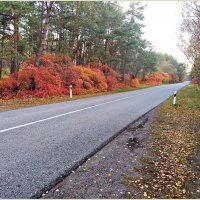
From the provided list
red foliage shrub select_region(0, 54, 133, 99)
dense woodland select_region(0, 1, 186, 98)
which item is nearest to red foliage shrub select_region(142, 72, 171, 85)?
dense woodland select_region(0, 1, 186, 98)

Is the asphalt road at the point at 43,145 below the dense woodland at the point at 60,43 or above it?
below

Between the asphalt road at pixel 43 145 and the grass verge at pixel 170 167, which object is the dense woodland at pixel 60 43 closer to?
the asphalt road at pixel 43 145

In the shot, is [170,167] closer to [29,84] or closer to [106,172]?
[106,172]

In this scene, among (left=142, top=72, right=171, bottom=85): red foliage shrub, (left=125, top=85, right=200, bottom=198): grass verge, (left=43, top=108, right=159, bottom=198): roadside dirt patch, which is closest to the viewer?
(left=43, top=108, right=159, bottom=198): roadside dirt patch

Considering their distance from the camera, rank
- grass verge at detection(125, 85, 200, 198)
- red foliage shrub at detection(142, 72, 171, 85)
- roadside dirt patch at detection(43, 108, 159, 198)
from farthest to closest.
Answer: red foliage shrub at detection(142, 72, 171, 85) < grass verge at detection(125, 85, 200, 198) < roadside dirt patch at detection(43, 108, 159, 198)

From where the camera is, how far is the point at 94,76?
86.0ft

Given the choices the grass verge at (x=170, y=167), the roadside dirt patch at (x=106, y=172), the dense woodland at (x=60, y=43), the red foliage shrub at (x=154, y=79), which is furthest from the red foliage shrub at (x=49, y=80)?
the red foliage shrub at (x=154, y=79)

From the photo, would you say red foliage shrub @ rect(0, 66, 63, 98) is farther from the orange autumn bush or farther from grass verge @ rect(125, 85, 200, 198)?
grass verge @ rect(125, 85, 200, 198)

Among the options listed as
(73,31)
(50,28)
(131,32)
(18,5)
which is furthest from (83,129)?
(131,32)

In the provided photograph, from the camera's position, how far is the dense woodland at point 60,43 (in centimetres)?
1838

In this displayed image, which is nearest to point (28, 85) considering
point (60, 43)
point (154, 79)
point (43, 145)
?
point (43, 145)

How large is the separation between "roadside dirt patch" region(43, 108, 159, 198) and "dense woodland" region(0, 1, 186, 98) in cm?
1303

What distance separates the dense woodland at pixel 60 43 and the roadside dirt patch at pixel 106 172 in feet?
42.8

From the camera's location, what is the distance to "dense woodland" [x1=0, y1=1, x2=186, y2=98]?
18.4 metres
